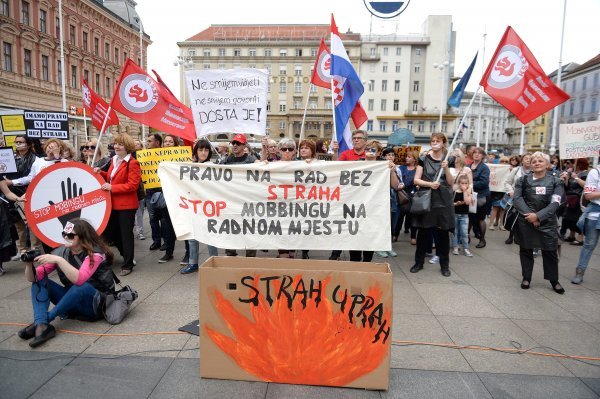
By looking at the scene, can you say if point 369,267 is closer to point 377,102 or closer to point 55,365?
point 55,365

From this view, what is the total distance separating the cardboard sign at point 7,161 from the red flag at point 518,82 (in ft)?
22.4

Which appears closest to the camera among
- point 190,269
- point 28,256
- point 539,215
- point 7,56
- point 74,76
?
point 28,256

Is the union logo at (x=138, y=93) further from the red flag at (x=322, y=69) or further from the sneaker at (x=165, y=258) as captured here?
the red flag at (x=322, y=69)

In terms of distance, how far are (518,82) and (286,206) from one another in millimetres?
3539

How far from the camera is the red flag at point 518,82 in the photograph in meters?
4.98

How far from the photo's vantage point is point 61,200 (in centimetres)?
481

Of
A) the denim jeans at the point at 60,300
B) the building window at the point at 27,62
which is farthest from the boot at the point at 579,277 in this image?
the building window at the point at 27,62

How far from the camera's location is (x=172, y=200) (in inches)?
163

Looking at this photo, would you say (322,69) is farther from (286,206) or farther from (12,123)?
(12,123)

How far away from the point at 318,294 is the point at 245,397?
88 centimetres

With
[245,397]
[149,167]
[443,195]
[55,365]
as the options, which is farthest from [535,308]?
[149,167]

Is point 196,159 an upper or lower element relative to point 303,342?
upper

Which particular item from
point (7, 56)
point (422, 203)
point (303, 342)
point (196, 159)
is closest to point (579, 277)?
point (422, 203)

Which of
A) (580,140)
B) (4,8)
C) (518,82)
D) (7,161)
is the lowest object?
(7,161)
